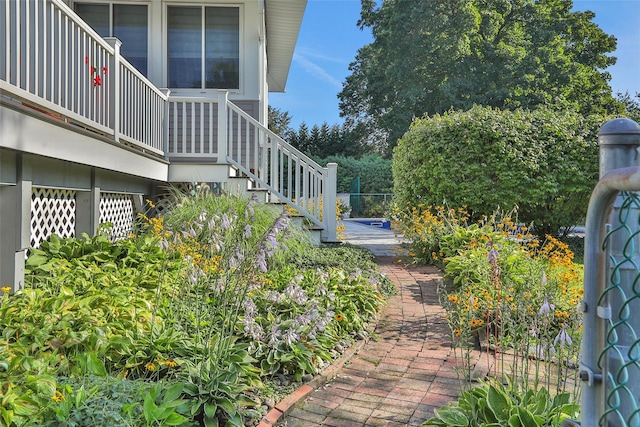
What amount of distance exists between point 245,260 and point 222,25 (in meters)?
7.36

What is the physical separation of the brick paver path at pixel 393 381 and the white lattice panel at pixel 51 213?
2.95 metres

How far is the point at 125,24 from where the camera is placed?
8766 millimetres

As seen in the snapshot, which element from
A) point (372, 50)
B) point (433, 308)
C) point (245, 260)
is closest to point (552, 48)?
point (372, 50)

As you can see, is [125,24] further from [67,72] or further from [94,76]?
[67,72]

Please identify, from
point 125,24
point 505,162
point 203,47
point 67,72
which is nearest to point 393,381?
point 67,72

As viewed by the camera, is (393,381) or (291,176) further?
(291,176)

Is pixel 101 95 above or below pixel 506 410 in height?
above

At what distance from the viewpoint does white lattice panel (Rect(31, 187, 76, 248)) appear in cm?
429

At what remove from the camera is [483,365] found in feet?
10.8

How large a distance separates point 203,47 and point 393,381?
7.49m

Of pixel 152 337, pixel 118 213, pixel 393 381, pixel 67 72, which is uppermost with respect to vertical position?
pixel 67 72

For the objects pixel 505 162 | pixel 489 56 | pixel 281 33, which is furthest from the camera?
pixel 489 56

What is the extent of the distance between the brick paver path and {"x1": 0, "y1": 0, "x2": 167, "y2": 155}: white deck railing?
261 cm

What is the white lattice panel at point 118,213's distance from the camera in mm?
5887
